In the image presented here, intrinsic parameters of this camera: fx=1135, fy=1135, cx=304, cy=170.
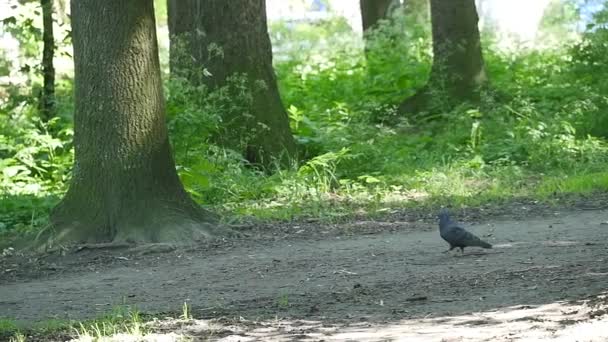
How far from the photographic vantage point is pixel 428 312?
7.31 meters

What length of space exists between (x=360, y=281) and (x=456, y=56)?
11347 millimetres

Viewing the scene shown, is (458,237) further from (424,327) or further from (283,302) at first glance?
(424,327)

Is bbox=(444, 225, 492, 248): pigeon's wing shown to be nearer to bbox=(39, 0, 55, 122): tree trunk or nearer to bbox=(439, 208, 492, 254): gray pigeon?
bbox=(439, 208, 492, 254): gray pigeon

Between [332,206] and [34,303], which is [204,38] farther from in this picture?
Result: [34,303]

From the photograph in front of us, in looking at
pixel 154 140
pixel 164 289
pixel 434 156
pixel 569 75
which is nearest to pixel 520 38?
pixel 569 75

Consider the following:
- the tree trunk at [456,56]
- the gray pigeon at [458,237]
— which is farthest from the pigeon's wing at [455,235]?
the tree trunk at [456,56]

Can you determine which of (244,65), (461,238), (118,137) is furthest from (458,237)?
(244,65)

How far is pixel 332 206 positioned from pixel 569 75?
9082 mm

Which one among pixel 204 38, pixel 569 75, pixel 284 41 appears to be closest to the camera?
pixel 204 38

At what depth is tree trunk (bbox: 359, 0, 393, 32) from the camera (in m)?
24.8

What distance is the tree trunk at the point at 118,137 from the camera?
11.0m

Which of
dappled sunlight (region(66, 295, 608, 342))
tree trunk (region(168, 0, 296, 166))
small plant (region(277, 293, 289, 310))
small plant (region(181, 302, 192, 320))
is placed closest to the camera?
dappled sunlight (region(66, 295, 608, 342))

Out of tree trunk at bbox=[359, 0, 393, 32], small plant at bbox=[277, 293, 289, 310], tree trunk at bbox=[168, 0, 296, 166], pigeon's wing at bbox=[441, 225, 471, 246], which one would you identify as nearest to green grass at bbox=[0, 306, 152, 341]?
small plant at bbox=[277, 293, 289, 310]

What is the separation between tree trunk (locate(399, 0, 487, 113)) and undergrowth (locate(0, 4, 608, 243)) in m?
0.41
